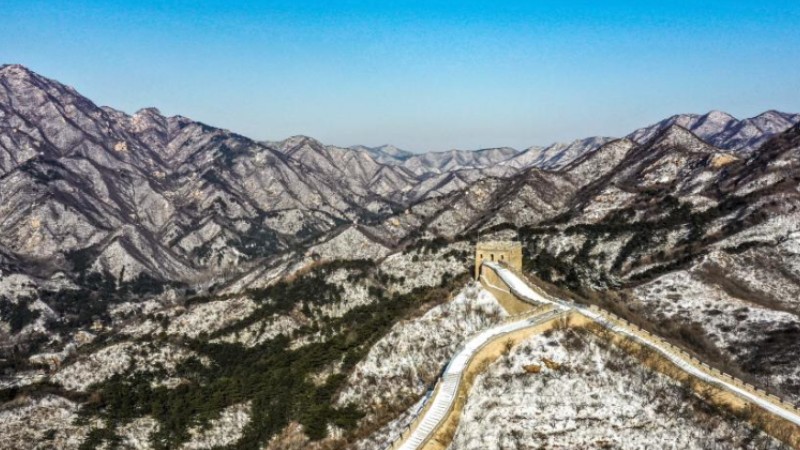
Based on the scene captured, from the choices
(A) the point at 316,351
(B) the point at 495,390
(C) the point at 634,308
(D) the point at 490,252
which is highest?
(D) the point at 490,252

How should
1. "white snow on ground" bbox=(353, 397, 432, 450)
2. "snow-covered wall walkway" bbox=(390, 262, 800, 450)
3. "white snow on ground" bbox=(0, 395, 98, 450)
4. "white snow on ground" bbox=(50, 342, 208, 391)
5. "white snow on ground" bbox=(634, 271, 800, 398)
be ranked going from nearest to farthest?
"snow-covered wall walkway" bbox=(390, 262, 800, 450), "white snow on ground" bbox=(353, 397, 432, 450), "white snow on ground" bbox=(634, 271, 800, 398), "white snow on ground" bbox=(0, 395, 98, 450), "white snow on ground" bbox=(50, 342, 208, 391)

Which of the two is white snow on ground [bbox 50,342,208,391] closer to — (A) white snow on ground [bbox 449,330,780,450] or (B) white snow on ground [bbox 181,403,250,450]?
(B) white snow on ground [bbox 181,403,250,450]

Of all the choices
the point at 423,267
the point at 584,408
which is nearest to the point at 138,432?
the point at 423,267

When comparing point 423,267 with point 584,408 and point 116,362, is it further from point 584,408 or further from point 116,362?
point 584,408

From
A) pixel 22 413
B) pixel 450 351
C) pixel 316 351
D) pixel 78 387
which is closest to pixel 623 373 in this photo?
pixel 450 351

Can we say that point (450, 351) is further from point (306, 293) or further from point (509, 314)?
point (306, 293)

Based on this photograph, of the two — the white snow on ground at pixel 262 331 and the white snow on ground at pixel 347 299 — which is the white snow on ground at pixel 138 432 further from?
the white snow on ground at pixel 347 299

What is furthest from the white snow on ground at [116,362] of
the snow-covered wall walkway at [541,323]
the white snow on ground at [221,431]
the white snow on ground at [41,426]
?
the snow-covered wall walkway at [541,323]

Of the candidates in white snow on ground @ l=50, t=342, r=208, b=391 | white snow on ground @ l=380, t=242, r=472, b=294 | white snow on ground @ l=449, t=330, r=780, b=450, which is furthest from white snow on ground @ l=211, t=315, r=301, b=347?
white snow on ground @ l=449, t=330, r=780, b=450
